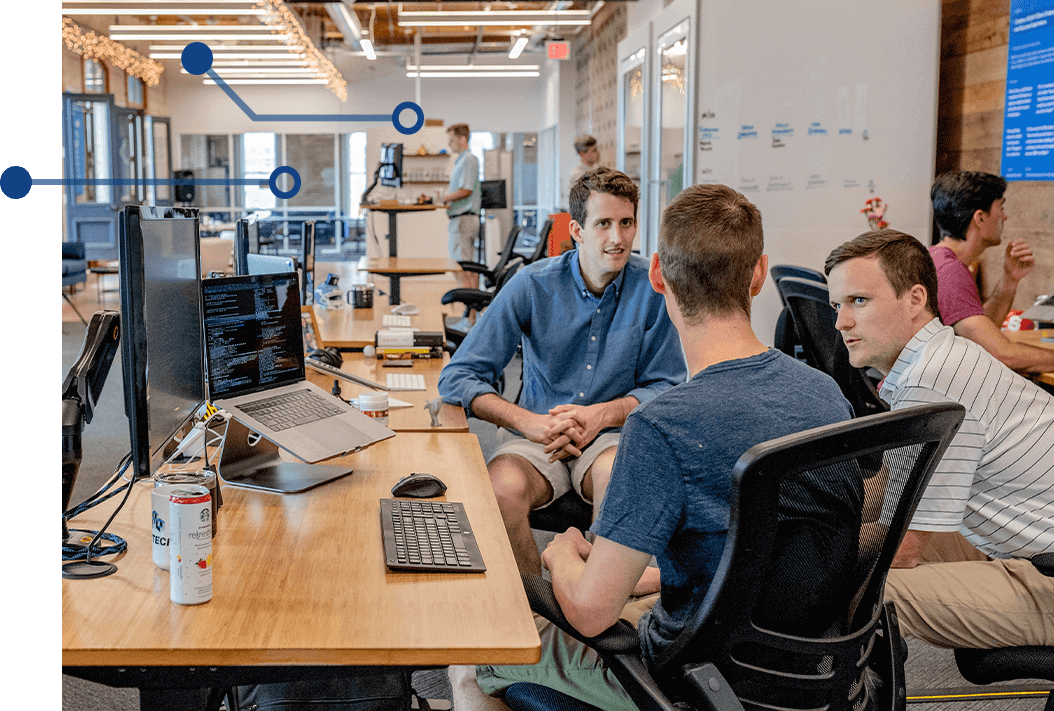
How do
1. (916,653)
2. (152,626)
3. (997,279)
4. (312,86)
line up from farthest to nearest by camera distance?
1. (312,86)
2. (997,279)
3. (916,653)
4. (152,626)

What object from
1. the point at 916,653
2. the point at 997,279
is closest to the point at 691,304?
the point at 916,653

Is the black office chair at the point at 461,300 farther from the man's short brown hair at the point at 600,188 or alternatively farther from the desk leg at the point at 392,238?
the man's short brown hair at the point at 600,188

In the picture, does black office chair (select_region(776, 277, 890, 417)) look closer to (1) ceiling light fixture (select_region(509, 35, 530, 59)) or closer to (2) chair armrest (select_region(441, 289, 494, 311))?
(2) chair armrest (select_region(441, 289, 494, 311))

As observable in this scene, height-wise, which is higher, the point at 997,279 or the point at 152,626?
the point at 997,279

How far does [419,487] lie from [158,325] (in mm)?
564

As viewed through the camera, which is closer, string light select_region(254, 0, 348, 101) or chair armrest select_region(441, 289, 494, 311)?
chair armrest select_region(441, 289, 494, 311)

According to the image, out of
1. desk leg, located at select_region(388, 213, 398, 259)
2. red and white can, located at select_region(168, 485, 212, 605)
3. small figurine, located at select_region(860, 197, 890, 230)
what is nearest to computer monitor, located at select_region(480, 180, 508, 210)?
desk leg, located at select_region(388, 213, 398, 259)

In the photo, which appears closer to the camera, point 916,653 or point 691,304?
point 691,304

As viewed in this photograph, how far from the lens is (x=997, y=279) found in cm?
433

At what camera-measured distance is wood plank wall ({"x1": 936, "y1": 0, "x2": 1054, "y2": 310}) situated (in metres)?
4.04

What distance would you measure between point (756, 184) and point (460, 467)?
355 cm
